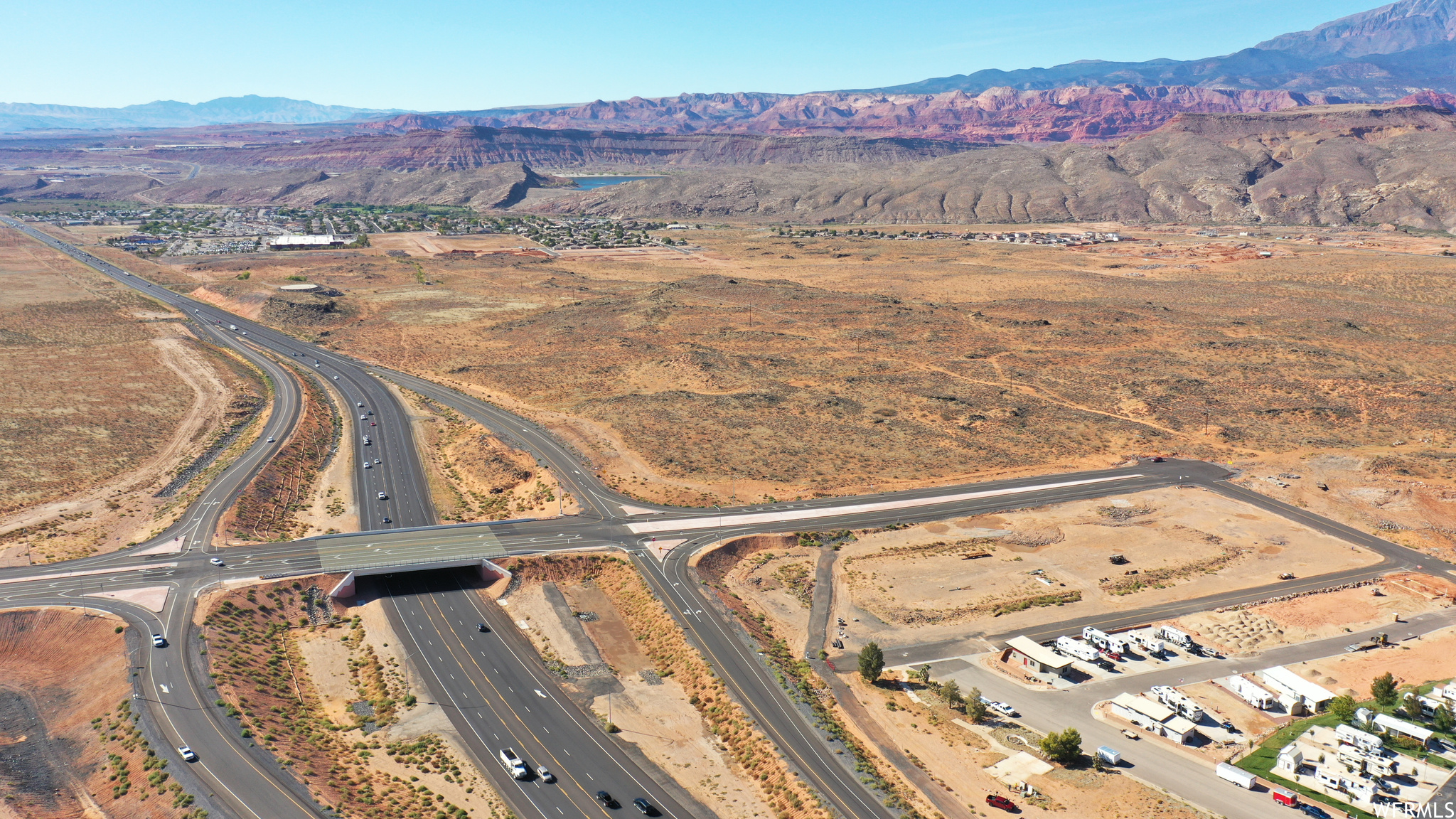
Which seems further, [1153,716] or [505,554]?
[505,554]

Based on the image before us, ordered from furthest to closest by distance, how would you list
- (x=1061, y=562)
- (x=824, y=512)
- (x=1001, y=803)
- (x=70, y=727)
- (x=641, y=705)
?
Answer: (x=824, y=512)
(x=1061, y=562)
(x=641, y=705)
(x=70, y=727)
(x=1001, y=803)

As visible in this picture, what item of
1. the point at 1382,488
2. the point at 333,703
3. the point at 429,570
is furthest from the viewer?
the point at 1382,488

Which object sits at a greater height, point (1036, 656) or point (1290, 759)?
point (1036, 656)

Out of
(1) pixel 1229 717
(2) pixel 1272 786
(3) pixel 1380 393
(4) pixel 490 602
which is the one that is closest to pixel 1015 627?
(1) pixel 1229 717

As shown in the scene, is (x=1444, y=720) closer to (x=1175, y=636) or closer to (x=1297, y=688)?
(x=1297, y=688)

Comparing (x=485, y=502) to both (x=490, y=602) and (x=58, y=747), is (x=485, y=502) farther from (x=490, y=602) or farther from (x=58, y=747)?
(x=58, y=747)

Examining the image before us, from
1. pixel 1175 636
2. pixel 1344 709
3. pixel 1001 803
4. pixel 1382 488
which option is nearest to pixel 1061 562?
pixel 1175 636

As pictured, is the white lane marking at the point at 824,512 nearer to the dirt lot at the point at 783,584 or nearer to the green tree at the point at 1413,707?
the dirt lot at the point at 783,584

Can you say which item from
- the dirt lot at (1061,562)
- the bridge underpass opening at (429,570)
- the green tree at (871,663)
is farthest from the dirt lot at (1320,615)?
the bridge underpass opening at (429,570)
